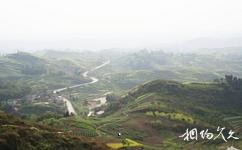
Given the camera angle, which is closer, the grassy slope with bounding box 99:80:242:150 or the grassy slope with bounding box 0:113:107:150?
the grassy slope with bounding box 0:113:107:150

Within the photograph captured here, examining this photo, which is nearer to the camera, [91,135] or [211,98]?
[91,135]

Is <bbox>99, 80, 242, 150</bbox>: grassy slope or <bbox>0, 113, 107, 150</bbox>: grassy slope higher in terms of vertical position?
<bbox>0, 113, 107, 150</bbox>: grassy slope

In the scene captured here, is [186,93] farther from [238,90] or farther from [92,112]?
[92,112]

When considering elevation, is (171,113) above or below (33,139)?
below

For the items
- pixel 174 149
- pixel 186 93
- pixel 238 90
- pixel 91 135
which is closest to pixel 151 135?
pixel 174 149

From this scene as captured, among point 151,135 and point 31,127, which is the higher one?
point 31,127

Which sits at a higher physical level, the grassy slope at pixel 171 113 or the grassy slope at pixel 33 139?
the grassy slope at pixel 33 139

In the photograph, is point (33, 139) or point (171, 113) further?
point (171, 113)

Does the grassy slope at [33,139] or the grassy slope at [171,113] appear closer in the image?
the grassy slope at [33,139]

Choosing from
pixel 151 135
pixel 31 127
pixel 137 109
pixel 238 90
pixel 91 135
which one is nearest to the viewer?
pixel 31 127

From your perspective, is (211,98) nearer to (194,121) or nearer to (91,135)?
(194,121)

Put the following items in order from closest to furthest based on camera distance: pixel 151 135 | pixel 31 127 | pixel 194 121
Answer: pixel 31 127 → pixel 151 135 → pixel 194 121
